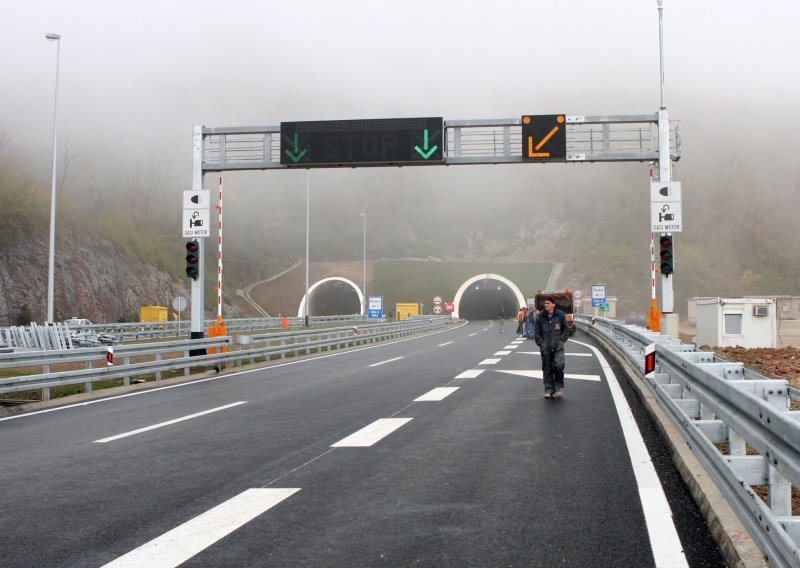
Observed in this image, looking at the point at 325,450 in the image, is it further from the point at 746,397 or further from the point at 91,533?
the point at 746,397

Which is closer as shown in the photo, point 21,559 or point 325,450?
point 21,559

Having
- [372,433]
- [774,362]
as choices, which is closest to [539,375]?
[774,362]

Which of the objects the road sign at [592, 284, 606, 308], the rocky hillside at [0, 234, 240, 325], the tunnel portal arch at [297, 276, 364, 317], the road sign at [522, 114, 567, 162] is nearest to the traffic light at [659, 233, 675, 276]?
the road sign at [522, 114, 567, 162]

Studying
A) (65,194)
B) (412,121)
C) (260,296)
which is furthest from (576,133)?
(65,194)

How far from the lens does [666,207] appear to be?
18703mm

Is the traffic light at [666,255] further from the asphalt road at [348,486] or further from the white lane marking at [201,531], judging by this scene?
the white lane marking at [201,531]

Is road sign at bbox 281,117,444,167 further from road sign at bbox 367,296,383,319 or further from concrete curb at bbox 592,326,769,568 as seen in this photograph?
road sign at bbox 367,296,383,319

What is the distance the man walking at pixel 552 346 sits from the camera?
1174 centimetres

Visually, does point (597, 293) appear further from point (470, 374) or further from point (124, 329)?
point (470, 374)

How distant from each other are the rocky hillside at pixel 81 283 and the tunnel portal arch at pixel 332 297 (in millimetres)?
11610

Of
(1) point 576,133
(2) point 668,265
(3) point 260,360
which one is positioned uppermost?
(1) point 576,133

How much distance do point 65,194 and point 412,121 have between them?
7353 centimetres

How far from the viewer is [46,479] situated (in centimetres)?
640

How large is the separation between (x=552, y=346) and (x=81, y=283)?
164 feet
